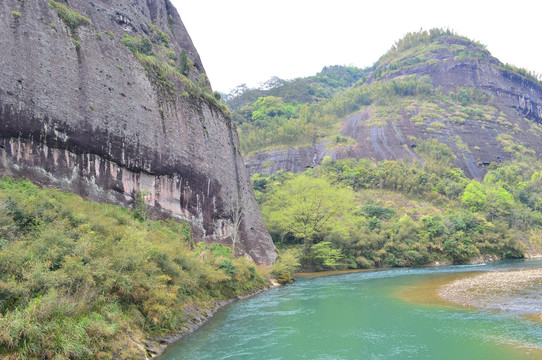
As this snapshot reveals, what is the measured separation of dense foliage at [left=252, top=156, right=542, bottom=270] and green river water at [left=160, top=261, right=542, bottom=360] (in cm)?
2234

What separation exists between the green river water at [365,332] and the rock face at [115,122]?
13.0 meters

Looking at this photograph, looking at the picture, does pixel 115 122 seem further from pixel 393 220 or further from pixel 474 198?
pixel 474 198

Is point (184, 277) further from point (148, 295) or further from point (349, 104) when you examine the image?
point (349, 104)

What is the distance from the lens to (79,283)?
1125 centimetres

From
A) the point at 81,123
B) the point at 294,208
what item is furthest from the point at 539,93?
the point at 81,123

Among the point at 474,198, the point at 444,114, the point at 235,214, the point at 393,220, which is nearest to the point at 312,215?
the point at 235,214

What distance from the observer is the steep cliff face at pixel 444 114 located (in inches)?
3305

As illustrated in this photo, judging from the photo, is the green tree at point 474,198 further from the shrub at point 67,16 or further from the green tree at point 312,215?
the shrub at point 67,16

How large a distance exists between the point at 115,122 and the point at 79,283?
18.3m

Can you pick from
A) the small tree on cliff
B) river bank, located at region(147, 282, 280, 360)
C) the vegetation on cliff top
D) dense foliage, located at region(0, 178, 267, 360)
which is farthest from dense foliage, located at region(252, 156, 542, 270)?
the vegetation on cliff top

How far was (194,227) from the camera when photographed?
31562 millimetres

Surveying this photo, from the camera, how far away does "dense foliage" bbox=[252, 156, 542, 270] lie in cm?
4378

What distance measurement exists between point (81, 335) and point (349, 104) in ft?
345

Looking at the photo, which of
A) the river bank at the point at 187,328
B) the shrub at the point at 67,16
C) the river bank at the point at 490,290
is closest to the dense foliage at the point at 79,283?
the river bank at the point at 187,328
